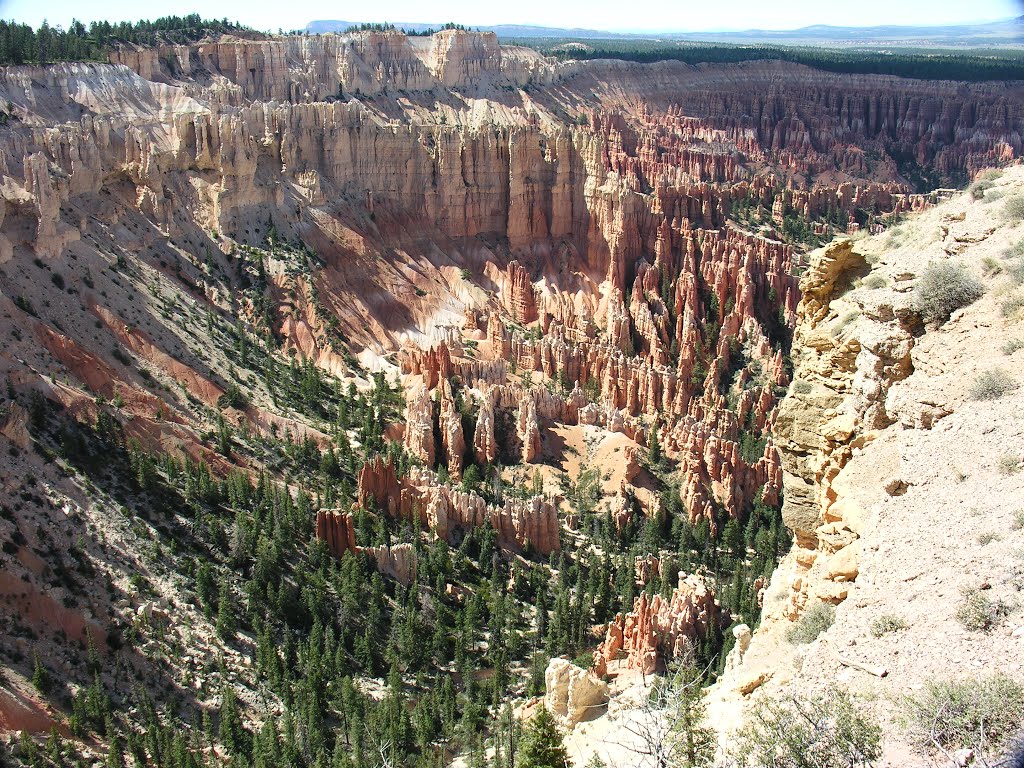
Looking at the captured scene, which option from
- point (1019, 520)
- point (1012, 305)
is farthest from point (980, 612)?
point (1012, 305)

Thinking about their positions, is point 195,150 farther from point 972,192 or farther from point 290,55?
point 972,192

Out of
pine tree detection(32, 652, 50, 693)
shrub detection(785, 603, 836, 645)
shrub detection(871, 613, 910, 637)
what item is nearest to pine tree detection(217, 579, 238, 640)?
pine tree detection(32, 652, 50, 693)

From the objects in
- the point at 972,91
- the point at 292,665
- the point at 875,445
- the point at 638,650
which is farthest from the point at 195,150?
the point at 972,91

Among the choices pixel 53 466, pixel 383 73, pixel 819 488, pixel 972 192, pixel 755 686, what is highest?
pixel 383 73

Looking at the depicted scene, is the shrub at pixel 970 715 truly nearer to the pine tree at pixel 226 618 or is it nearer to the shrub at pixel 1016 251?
the shrub at pixel 1016 251

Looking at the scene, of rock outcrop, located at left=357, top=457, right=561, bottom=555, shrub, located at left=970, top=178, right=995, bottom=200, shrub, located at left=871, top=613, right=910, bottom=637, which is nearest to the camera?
shrub, located at left=871, top=613, right=910, bottom=637

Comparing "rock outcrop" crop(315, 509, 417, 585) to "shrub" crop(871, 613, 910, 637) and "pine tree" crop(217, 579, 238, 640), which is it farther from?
"shrub" crop(871, 613, 910, 637)

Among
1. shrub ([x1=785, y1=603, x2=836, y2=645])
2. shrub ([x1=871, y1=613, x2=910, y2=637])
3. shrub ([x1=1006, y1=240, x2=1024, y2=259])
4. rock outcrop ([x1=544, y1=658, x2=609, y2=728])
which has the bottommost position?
rock outcrop ([x1=544, y1=658, x2=609, y2=728])
